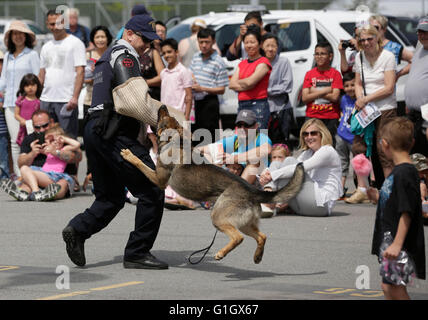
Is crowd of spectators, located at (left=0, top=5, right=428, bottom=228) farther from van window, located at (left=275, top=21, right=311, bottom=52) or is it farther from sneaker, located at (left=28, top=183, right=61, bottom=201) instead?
van window, located at (left=275, top=21, right=311, bottom=52)

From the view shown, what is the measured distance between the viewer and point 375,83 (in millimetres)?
11062

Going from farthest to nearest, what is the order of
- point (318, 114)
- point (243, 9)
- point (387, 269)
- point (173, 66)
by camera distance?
point (243, 9)
point (173, 66)
point (318, 114)
point (387, 269)

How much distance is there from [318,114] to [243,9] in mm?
5785

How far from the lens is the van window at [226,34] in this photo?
16.1 metres

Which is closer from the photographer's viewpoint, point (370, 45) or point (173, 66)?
Answer: point (370, 45)

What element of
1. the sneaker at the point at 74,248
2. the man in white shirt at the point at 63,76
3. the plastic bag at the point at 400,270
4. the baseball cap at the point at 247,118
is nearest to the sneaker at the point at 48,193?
the man in white shirt at the point at 63,76

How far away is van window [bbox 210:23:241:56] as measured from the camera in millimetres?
16078

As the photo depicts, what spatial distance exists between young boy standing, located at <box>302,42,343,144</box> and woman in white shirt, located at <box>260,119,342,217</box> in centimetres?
147

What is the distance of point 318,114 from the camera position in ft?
38.9

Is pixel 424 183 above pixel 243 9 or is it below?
below

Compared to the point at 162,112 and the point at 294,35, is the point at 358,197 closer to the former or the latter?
the point at 162,112

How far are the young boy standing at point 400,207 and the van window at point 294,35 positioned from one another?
10.5 meters
